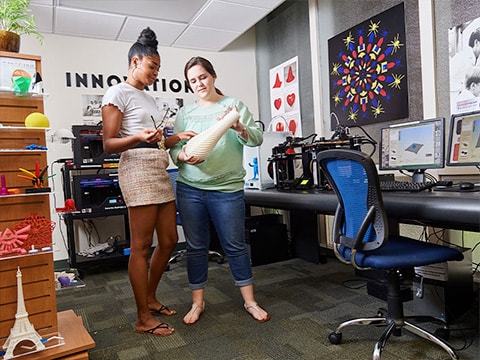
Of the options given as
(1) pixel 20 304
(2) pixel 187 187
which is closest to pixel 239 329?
(2) pixel 187 187

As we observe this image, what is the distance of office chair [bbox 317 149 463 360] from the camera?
135 centimetres

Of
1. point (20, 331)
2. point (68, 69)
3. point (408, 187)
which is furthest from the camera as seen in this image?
point (68, 69)

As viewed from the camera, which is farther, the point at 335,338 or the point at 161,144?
the point at 161,144

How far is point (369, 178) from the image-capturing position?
135 centimetres

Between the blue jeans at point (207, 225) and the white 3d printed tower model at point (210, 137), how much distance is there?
247 mm

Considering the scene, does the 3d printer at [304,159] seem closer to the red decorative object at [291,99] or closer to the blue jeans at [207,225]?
the blue jeans at [207,225]

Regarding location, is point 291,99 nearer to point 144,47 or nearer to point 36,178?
point 144,47

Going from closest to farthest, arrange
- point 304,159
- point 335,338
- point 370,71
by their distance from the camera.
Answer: point 335,338 → point 304,159 → point 370,71

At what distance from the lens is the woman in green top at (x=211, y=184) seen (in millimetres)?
1771

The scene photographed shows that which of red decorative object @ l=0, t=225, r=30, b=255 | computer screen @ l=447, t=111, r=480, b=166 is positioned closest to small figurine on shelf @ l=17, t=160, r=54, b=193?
red decorative object @ l=0, t=225, r=30, b=255

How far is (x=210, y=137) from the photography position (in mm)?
1621

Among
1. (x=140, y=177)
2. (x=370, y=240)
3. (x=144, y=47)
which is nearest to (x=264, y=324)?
(x=370, y=240)

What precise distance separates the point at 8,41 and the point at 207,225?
1.17m

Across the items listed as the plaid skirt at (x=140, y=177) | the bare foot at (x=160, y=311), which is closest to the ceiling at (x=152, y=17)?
the plaid skirt at (x=140, y=177)
